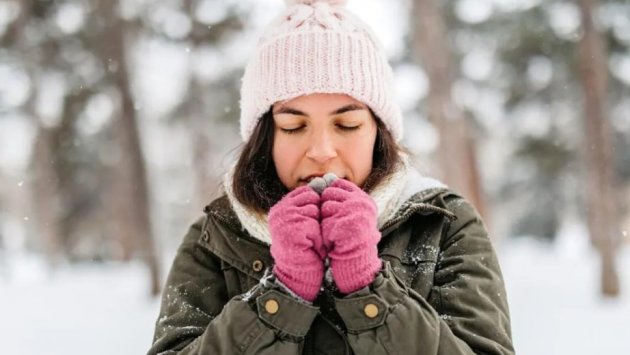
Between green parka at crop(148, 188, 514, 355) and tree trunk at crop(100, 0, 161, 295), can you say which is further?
tree trunk at crop(100, 0, 161, 295)

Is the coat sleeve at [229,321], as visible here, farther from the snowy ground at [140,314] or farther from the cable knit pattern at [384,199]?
the snowy ground at [140,314]

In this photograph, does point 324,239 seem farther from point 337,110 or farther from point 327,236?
point 337,110

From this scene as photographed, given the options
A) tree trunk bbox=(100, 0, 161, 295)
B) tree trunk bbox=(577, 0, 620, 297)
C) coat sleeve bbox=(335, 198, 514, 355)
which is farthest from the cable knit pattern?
tree trunk bbox=(100, 0, 161, 295)

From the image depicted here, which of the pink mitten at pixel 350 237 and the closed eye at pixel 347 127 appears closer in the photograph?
the pink mitten at pixel 350 237

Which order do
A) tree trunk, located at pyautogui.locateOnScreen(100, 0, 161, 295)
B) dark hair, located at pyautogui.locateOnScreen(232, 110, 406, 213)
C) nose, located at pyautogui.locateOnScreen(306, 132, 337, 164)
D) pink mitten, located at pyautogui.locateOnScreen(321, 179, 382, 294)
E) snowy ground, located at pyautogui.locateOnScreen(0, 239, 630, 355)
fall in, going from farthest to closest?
1. tree trunk, located at pyautogui.locateOnScreen(100, 0, 161, 295)
2. snowy ground, located at pyautogui.locateOnScreen(0, 239, 630, 355)
3. dark hair, located at pyautogui.locateOnScreen(232, 110, 406, 213)
4. nose, located at pyautogui.locateOnScreen(306, 132, 337, 164)
5. pink mitten, located at pyautogui.locateOnScreen(321, 179, 382, 294)

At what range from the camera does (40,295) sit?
12.6m

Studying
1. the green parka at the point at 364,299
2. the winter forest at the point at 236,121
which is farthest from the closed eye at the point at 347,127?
the winter forest at the point at 236,121

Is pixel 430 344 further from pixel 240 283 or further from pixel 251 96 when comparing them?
pixel 251 96

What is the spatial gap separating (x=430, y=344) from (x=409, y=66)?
44.8 feet

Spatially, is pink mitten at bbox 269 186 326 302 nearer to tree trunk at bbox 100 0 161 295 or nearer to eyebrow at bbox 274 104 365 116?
eyebrow at bbox 274 104 365 116

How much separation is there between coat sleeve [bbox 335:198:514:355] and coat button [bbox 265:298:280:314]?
140 millimetres

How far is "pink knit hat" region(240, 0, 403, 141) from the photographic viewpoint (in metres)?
1.84

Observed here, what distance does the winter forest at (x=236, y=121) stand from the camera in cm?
842

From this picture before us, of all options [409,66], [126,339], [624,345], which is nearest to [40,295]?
[126,339]
